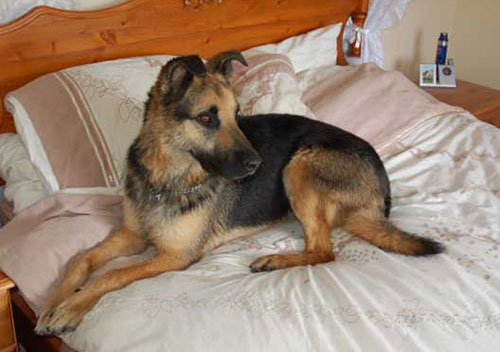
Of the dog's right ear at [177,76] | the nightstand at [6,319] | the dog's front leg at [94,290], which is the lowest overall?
the nightstand at [6,319]

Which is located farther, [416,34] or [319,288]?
[416,34]

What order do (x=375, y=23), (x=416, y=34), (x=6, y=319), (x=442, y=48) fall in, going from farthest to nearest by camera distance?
1. (x=416, y=34)
2. (x=442, y=48)
3. (x=375, y=23)
4. (x=6, y=319)

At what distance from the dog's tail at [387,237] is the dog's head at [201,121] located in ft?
1.60

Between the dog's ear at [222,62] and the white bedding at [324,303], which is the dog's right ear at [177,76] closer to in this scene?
the dog's ear at [222,62]

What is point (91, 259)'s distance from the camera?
1778 millimetres

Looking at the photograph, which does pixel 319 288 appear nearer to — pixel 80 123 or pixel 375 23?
pixel 80 123

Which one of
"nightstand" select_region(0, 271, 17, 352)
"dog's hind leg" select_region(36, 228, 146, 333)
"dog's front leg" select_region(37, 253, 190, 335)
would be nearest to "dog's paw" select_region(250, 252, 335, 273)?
"dog's front leg" select_region(37, 253, 190, 335)

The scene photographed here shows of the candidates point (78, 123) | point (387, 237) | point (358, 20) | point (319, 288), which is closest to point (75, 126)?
point (78, 123)

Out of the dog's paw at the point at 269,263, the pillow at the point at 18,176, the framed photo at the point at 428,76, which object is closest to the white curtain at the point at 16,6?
the pillow at the point at 18,176

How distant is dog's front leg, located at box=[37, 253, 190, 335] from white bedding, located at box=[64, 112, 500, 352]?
0.05 meters

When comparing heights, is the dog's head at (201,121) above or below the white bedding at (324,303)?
above

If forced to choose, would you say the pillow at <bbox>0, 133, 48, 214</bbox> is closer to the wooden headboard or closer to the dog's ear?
the wooden headboard

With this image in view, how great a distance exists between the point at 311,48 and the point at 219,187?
1.58 metres

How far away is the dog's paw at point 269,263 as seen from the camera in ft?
5.79
